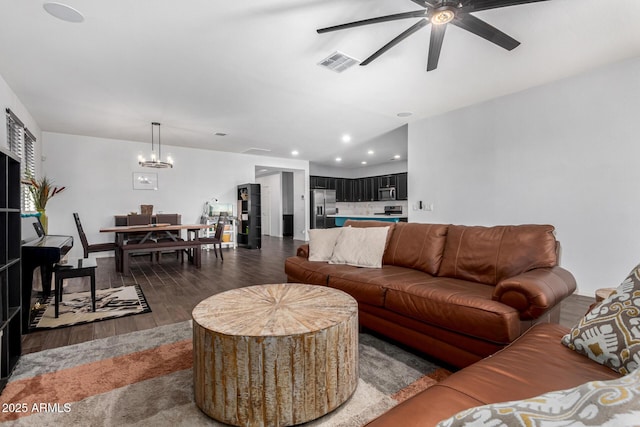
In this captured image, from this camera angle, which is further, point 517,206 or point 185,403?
Answer: point 517,206

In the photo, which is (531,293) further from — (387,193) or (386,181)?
(386,181)

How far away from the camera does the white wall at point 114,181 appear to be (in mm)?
6254

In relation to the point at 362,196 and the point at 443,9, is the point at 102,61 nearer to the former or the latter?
the point at 443,9

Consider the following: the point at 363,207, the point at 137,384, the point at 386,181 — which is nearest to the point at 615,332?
the point at 137,384

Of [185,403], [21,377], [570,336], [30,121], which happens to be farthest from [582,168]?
[30,121]

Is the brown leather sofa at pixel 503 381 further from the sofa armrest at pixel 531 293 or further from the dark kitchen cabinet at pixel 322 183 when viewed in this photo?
→ the dark kitchen cabinet at pixel 322 183

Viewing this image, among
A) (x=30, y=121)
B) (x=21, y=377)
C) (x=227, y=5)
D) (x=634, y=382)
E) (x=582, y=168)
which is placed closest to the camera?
(x=634, y=382)

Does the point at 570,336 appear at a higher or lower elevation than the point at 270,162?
lower

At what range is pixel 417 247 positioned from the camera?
2826mm

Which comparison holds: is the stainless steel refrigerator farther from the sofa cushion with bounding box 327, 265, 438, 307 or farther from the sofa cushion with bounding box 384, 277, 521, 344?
the sofa cushion with bounding box 384, 277, 521, 344

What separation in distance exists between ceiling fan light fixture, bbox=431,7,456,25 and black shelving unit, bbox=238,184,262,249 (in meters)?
6.49

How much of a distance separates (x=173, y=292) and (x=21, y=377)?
74.5 inches

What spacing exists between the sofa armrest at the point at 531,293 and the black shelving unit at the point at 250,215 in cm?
679

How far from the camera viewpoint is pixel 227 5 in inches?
92.0
